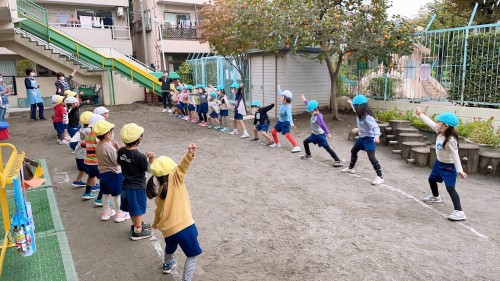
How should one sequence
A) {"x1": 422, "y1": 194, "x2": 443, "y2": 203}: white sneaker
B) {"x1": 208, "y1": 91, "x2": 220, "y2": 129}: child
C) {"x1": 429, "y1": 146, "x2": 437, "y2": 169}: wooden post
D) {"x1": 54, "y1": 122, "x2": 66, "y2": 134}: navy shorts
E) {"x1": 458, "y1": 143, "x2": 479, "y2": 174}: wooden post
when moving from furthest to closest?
{"x1": 208, "y1": 91, "x2": 220, "y2": 129}: child < {"x1": 54, "y1": 122, "x2": 66, "y2": 134}: navy shorts < {"x1": 429, "y1": 146, "x2": 437, "y2": 169}: wooden post < {"x1": 458, "y1": 143, "x2": 479, "y2": 174}: wooden post < {"x1": 422, "y1": 194, "x2": 443, "y2": 203}: white sneaker

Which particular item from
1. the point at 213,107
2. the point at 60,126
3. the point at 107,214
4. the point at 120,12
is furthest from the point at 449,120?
the point at 120,12

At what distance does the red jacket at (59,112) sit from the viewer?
962 centimetres

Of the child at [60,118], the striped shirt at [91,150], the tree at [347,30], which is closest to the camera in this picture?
the striped shirt at [91,150]

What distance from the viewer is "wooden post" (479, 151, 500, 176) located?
728 cm

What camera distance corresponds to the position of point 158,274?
3922 mm

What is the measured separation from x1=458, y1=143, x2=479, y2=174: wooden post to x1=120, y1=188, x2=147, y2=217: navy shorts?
20.4 feet

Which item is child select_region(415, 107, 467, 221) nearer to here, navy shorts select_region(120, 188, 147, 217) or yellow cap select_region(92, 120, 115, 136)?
navy shorts select_region(120, 188, 147, 217)

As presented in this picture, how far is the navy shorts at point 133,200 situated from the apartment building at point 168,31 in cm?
1992

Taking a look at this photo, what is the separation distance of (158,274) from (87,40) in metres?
20.8

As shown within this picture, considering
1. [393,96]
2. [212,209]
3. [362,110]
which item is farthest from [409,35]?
[212,209]

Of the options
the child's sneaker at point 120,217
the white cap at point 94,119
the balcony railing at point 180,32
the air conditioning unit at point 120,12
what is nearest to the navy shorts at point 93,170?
the white cap at point 94,119

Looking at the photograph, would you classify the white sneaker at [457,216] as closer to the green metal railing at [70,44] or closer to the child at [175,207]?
the child at [175,207]

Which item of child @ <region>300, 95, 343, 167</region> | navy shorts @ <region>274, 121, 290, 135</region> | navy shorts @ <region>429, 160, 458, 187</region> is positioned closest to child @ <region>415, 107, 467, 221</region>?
navy shorts @ <region>429, 160, 458, 187</region>

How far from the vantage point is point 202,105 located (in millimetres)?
12570
